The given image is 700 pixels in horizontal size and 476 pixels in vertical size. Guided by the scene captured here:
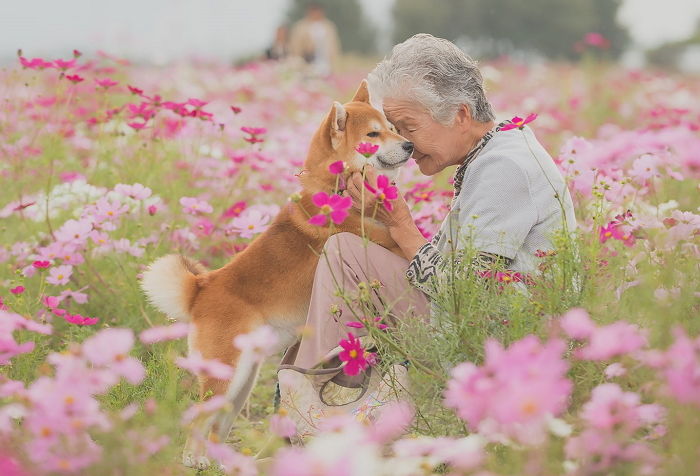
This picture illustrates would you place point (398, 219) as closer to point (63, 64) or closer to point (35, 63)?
point (63, 64)

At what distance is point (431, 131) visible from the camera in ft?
9.62

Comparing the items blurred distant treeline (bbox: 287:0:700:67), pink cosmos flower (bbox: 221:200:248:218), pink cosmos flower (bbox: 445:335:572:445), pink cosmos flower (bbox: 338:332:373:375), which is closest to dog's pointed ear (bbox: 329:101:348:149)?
pink cosmos flower (bbox: 221:200:248:218)

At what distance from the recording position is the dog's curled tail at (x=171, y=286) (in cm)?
298

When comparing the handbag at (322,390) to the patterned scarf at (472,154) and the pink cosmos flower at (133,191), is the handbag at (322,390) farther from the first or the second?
the pink cosmos flower at (133,191)

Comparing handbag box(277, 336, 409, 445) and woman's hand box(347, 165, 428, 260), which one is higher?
woman's hand box(347, 165, 428, 260)

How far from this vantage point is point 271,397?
371cm

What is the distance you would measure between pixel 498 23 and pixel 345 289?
38.3 meters

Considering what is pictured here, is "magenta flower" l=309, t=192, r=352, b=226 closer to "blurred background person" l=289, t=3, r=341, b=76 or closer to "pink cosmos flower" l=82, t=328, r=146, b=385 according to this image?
"pink cosmos flower" l=82, t=328, r=146, b=385

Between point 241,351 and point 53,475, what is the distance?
59.5 inches

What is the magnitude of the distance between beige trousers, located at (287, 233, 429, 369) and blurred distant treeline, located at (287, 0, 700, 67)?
3662 cm

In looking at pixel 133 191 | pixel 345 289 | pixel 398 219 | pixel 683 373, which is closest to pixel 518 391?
pixel 683 373

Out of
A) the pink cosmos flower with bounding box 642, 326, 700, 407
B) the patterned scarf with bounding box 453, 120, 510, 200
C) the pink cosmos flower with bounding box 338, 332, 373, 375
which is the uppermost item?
the pink cosmos flower with bounding box 642, 326, 700, 407

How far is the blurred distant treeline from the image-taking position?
38.6 meters

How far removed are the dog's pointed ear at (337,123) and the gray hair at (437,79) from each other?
1.22 feet
